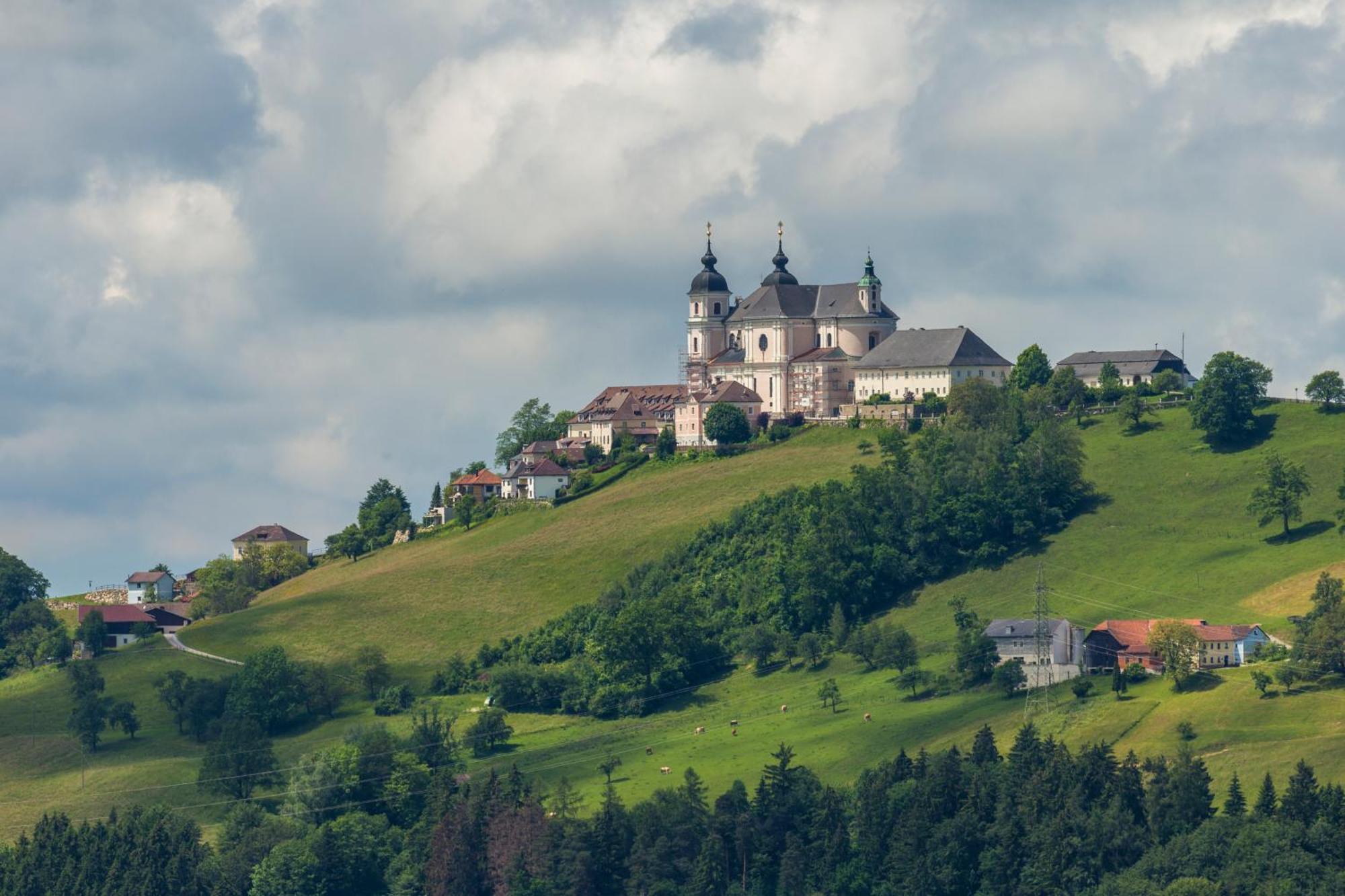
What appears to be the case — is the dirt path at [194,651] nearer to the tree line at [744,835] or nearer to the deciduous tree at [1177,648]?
the tree line at [744,835]

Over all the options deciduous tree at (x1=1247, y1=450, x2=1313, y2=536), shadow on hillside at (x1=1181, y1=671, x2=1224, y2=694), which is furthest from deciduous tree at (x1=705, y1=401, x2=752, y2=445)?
shadow on hillside at (x1=1181, y1=671, x2=1224, y2=694)

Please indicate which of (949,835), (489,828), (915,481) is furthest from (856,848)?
(915,481)

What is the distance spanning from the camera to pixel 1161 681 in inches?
5054

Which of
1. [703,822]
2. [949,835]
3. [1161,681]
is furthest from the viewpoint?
[1161,681]

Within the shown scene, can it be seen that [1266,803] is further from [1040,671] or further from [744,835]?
[1040,671]

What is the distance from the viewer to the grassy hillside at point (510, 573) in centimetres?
17275

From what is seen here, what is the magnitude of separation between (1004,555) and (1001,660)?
2389 centimetres

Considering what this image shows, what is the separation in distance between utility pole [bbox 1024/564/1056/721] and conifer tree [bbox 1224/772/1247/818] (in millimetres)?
17992

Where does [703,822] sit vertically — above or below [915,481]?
below

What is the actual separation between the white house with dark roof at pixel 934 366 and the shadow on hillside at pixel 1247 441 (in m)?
26.0

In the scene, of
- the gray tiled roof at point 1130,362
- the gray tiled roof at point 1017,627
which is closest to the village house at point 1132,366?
the gray tiled roof at point 1130,362

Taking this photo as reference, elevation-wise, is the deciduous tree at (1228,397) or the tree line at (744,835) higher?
the deciduous tree at (1228,397)

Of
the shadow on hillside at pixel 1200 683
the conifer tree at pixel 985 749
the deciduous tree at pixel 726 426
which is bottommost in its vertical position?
the conifer tree at pixel 985 749

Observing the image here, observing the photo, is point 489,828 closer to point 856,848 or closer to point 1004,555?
point 856,848
